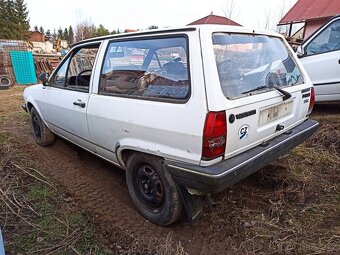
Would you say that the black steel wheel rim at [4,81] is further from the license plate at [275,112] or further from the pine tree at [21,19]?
the pine tree at [21,19]

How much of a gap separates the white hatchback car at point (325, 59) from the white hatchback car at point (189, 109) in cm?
209

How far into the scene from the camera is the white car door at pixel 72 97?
319cm

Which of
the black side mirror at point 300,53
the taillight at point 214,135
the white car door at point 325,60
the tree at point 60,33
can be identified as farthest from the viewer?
the tree at point 60,33

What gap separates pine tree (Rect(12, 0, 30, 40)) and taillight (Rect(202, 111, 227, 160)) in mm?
48423

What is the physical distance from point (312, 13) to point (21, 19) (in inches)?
1753

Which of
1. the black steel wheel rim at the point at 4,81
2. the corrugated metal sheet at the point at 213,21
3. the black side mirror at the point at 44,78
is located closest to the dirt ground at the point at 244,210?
the black side mirror at the point at 44,78

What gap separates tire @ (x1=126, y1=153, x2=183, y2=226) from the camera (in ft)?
7.76

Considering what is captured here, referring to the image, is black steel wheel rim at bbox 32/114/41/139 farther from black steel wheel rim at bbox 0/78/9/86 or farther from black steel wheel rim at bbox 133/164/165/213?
black steel wheel rim at bbox 0/78/9/86

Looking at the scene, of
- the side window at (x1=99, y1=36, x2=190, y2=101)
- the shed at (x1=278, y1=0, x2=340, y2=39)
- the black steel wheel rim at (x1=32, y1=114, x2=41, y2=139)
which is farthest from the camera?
the shed at (x1=278, y1=0, x2=340, y2=39)

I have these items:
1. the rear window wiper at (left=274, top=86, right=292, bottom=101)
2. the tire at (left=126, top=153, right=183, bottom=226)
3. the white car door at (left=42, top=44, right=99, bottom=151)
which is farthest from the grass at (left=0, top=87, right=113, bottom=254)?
the rear window wiper at (left=274, top=86, right=292, bottom=101)

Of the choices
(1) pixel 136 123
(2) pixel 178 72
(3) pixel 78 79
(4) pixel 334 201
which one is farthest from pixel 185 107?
(3) pixel 78 79

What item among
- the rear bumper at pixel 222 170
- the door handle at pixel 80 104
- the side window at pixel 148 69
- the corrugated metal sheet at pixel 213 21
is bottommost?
the rear bumper at pixel 222 170

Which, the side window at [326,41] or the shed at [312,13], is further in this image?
the shed at [312,13]

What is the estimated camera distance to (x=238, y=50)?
2.43m
